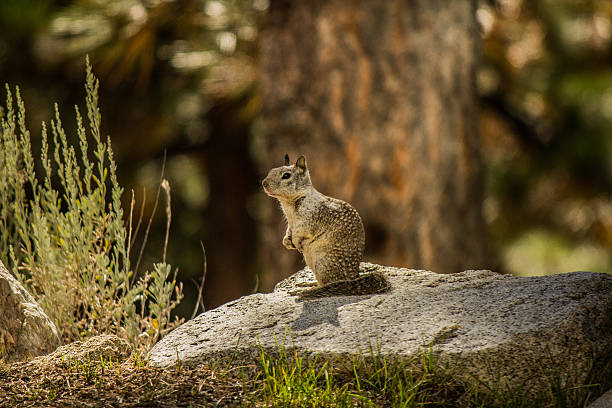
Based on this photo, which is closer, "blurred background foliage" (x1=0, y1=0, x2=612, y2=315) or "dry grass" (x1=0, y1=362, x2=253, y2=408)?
"dry grass" (x1=0, y1=362, x2=253, y2=408)

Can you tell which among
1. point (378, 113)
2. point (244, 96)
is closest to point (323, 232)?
point (378, 113)

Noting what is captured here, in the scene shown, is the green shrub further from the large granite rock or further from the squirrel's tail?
the squirrel's tail

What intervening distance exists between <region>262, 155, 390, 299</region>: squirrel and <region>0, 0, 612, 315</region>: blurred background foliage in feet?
15.7

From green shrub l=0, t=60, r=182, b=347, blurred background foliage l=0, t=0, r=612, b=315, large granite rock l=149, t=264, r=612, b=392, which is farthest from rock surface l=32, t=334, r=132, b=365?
blurred background foliage l=0, t=0, r=612, b=315

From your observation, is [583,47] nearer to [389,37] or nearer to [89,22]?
[389,37]

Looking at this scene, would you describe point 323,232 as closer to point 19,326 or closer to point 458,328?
point 458,328

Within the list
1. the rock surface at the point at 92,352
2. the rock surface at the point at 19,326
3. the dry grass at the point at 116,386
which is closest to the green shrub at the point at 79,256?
the rock surface at the point at 19,326

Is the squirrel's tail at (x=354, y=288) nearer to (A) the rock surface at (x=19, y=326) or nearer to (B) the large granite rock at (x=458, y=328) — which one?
(B) the large granite rock at (x=458, y=328)

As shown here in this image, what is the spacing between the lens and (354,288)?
3730 millimetres

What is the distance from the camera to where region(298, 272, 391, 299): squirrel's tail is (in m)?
3.69

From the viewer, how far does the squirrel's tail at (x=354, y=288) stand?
3.69 meters

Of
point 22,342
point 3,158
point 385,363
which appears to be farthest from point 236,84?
point 385,363

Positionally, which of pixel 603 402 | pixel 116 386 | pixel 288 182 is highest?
pixel 288 182

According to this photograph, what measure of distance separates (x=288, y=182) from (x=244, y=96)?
19.0 feet
